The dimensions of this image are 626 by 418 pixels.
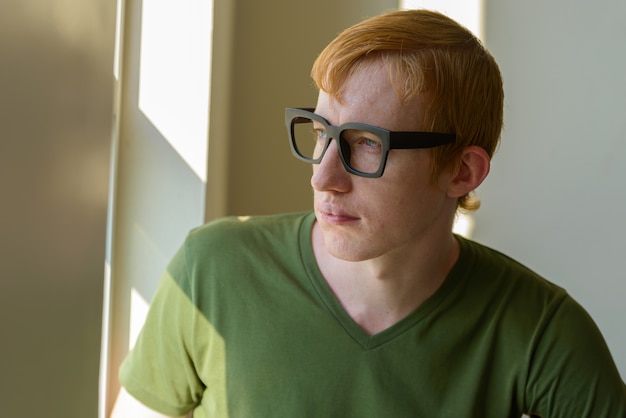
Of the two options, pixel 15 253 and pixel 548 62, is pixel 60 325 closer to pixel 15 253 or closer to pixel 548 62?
pixel 15 253

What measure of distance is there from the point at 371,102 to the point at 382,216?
0.18m

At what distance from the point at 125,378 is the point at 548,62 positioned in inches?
60.5

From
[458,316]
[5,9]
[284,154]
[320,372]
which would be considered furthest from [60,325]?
[284,154]

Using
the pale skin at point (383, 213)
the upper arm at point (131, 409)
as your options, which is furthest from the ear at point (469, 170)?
the upper arm at point (131, 409)

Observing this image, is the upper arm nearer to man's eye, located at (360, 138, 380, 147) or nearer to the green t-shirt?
the green t-shirt

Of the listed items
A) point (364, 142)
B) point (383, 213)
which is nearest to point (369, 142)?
point (364, 142)

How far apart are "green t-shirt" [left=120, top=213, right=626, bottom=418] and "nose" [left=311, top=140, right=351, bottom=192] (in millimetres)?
240

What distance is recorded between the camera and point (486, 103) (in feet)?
5.00

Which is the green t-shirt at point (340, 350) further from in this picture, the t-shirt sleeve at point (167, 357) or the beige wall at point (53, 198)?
the beige wall at point (53, 198)

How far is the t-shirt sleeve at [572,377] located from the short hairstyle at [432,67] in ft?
1.19

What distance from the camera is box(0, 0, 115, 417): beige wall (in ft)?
2.37

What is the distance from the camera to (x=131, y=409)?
1.59 metres

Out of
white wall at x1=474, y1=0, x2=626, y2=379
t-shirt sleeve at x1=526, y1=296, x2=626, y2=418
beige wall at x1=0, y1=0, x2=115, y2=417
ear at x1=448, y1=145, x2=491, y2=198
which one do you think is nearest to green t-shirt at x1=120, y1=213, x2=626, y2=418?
t-shirt sleeve at x1=526, y1=296, x2=626, y2=418

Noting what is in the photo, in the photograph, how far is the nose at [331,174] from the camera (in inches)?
53.5
